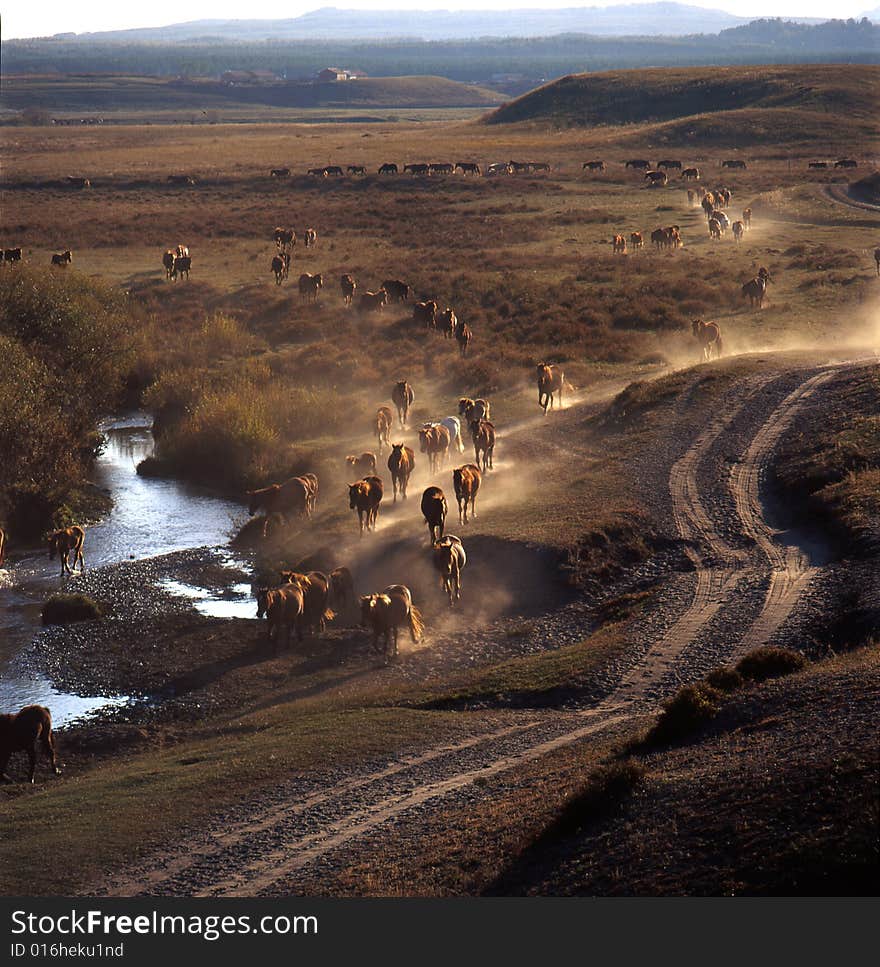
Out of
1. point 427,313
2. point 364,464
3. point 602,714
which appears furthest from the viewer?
point 427,313

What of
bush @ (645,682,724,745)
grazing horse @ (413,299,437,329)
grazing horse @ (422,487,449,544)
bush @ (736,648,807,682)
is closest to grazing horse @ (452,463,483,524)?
grazing horse @ (422,487,449,544)

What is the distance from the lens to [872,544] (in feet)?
66.2

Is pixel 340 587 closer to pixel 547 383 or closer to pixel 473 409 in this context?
pixel 473 409

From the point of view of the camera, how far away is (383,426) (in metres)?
29.7

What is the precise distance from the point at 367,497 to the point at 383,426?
612cm

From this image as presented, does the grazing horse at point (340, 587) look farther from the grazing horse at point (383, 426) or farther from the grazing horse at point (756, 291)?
the grazing horse at point (756, 291)

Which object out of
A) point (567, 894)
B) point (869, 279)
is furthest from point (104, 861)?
point (869, 279)

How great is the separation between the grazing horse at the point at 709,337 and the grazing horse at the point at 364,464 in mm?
13155

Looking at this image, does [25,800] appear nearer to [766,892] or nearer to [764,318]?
[766,892]

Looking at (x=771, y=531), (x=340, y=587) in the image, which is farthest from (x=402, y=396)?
(x=771, y=531)

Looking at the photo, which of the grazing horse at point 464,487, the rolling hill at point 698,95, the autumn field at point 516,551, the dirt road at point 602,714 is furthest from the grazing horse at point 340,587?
the rolling hill at point 698,95

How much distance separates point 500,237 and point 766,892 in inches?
2150

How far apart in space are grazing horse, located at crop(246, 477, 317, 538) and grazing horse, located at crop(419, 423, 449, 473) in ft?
8.74

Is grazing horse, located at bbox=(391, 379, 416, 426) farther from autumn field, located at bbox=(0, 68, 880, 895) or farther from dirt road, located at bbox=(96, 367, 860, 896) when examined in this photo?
dirt road, located at bbox=(96, 367, 860, 896)
